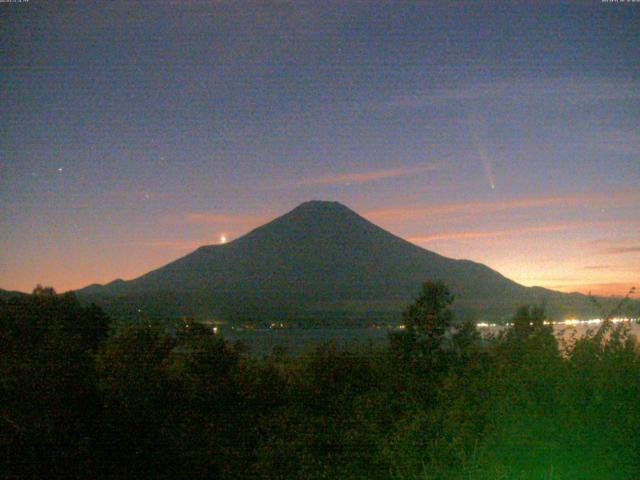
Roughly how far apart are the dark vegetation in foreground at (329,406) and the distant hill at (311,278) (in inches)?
808

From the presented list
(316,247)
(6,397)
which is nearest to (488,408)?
(6,397)

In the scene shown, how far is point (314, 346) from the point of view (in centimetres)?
1780

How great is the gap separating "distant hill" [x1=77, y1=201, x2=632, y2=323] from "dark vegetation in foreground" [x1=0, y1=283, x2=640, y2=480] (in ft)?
67.3

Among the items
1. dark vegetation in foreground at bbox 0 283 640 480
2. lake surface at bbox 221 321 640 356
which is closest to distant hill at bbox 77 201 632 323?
lake surface at bbox 221 321 640 356

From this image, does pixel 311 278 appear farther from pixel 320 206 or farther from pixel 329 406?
pixel 329 406

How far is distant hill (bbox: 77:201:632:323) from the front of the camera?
4866 centimetres

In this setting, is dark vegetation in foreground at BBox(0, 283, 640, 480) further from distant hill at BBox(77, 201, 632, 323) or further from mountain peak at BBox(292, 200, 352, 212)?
mountain peak at BBox(292, 200, 352, 212)

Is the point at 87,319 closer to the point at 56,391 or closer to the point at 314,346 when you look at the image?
the point at 314,346

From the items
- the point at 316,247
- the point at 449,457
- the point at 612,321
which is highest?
the point at 316,247

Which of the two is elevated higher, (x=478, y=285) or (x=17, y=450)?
(x=478, y=285)

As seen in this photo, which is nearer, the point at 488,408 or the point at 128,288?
the point at 488,408

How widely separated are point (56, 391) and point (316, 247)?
72.9 m

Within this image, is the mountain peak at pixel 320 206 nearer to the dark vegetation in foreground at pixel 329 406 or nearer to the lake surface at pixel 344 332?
the lake surface at pixel 344 332

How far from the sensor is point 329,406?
1327 cm
